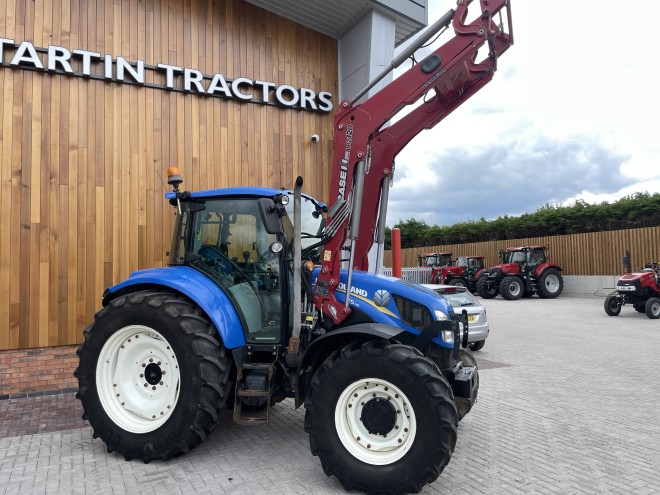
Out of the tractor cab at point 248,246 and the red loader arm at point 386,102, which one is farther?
the tractor cab at point 248,246

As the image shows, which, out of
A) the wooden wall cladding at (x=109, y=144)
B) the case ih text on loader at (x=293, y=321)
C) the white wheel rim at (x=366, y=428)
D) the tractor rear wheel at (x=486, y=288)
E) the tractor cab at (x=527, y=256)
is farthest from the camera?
the tractor cab at (x=527, y=256)

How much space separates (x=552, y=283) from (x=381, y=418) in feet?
70.9

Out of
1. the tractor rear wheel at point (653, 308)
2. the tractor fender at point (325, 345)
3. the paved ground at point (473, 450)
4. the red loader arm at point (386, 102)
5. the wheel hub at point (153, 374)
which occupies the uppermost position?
the red loader arm at point (386, 102)

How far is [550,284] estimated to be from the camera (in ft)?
75.8

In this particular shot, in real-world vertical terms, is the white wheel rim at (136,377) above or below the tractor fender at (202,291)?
below

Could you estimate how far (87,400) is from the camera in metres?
4.54

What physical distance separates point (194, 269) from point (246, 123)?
368 centimetres

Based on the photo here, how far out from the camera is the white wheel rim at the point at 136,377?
14.7 feet

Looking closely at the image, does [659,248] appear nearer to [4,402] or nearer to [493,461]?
[493,461]

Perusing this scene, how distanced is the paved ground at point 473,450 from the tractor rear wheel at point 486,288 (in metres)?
15.0

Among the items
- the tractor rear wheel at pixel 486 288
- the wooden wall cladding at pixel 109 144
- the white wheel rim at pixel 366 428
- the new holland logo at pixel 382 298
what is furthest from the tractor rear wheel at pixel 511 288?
the white wheel rim at pixel 366 428

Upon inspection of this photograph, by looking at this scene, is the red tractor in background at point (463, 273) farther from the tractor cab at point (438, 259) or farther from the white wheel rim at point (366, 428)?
the white wheel rim at point (366, 428)

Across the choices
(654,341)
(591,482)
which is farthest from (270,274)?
(654,341)

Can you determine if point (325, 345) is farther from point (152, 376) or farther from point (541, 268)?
point (541, 268)
